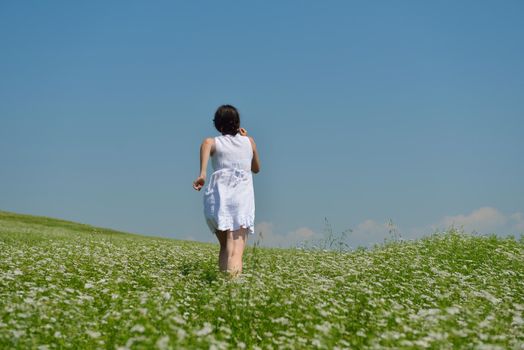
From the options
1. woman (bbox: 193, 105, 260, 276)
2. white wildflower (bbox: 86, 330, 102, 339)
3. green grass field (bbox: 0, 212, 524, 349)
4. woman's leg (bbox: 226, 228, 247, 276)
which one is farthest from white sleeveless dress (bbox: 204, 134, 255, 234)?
white wildflower (bbox: 86, 330, 102, 339)

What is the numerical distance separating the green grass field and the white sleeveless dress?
91 cm

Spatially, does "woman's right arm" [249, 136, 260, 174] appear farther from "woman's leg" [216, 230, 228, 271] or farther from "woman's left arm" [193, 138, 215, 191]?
"woman's leg" [216, 230, 228, 271]

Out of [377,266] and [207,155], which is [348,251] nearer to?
[377,266]

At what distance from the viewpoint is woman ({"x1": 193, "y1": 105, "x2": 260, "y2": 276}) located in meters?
10.1

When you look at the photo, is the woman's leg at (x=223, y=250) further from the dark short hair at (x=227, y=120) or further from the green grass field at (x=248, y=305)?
the dark short hair at (x=227, y=120)

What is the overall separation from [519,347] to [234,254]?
16.2 feet

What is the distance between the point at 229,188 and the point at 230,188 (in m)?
0.02

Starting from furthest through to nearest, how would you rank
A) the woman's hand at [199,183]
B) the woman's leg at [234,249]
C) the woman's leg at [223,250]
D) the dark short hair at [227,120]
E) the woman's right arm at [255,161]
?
the woman's right arm at [255,161] < the dark short hair at [227,120] < the woman's leg at [223,250] < the woman's leg at [234,249] < the woman's hand at [199,183]

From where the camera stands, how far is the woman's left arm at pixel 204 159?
9.76 meters

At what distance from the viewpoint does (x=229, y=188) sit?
10219 mm

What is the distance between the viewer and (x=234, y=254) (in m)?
10.1

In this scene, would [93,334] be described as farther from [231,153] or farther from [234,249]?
[231,153]

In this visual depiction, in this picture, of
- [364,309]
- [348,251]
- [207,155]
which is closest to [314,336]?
[364,309]

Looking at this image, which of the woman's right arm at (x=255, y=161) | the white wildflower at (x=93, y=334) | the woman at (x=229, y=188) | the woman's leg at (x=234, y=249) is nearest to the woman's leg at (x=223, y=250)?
the woman at (x=229, y=188)
